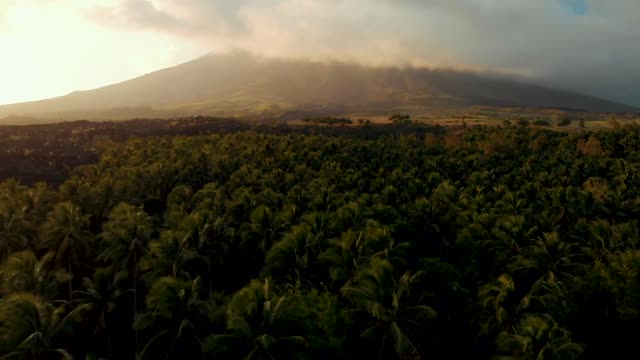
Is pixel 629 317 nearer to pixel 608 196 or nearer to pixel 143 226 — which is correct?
pixel 608 196

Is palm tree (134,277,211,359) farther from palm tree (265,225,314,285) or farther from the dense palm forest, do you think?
palm tree (265,225,314,285)

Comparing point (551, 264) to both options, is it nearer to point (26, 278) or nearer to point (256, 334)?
point (256, 334)

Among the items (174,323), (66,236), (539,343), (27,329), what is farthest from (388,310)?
(66,236)

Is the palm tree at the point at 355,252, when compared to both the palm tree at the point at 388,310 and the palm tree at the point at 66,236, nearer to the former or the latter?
the palm tree at the point at 388,310

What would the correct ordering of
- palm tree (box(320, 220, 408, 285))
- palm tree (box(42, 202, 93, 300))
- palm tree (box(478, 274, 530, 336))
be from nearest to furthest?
palm tree (box(478, 274, 530, 336))
palm tree (box(320, 220, 408, 285))
palm tree (box(42, 202, 93, 300))

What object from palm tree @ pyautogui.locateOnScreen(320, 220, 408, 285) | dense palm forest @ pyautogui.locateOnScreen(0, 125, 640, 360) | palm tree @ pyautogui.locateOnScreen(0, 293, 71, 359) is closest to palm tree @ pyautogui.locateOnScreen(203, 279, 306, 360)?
dense palm forest @ pyautogui.locateOnScreen(0, 125, 640, 360)

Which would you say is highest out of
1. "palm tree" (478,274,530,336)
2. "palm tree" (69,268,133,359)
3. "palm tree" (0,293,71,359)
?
"palm tree" (0,293,71,359)

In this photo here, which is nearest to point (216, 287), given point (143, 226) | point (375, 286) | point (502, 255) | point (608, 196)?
point (143, 226)
